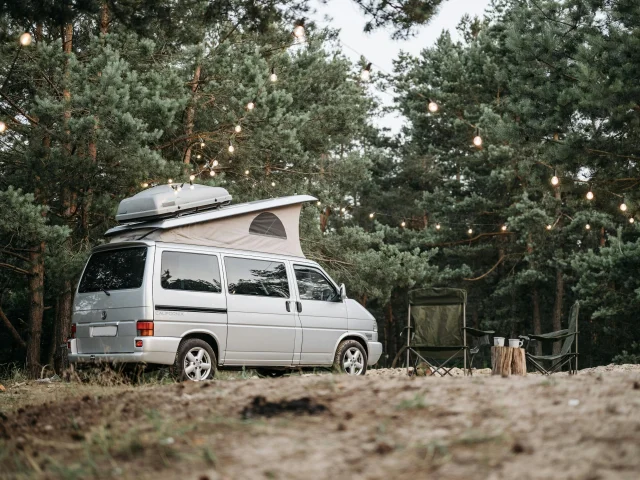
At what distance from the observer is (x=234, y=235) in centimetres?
937

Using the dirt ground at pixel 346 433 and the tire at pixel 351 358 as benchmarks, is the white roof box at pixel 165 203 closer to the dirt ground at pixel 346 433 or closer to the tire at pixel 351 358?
the tire at pixel 351 358

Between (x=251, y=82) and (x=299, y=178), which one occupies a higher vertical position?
(x=251, y=82)

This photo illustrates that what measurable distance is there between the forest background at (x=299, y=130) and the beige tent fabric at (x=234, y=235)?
7.37 ft

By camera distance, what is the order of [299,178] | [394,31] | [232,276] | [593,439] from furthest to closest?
1. [299,178]
2. [232,276]
3. [394,31]
4. [593,439]

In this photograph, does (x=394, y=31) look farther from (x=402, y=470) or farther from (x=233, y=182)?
(x=233, y=182)

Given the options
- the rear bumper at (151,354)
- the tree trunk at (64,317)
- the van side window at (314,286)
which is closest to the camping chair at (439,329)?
the van side window at (314,286)

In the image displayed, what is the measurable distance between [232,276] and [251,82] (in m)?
7.74

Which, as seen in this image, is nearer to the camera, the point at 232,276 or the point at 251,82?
the point at 232,276

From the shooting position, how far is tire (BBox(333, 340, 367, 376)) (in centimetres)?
983

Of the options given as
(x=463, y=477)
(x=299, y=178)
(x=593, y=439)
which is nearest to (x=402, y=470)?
(x=463, y=477)

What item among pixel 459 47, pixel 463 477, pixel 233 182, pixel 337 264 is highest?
pixel 459 47

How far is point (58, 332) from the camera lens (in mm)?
14656

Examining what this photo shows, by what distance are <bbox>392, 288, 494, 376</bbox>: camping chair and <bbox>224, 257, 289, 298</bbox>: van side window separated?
1.67 metres

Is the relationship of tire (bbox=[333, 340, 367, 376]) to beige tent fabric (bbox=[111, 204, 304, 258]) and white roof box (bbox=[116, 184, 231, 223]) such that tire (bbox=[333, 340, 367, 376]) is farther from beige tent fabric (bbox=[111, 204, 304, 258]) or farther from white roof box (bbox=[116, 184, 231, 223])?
white roof box (bbox=[116, 184, 231, 223])
